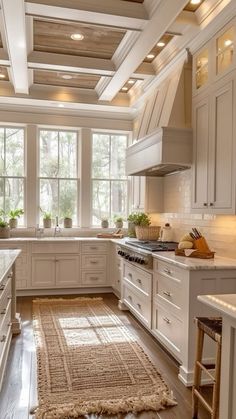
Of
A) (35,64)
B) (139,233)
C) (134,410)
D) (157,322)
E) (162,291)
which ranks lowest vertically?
(134,410)

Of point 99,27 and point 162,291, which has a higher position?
point 99,27

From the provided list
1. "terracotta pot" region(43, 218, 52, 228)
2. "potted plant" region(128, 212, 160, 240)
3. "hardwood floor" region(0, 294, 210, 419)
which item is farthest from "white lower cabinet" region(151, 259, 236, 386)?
"terracotta pot" region(43, 218, 52, 228)

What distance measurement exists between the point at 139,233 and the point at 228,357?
137 inches

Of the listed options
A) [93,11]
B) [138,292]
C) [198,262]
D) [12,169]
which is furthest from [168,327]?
[12,169]

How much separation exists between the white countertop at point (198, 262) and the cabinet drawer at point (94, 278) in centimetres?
240

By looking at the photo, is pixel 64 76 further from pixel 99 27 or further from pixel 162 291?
pixel 162 291

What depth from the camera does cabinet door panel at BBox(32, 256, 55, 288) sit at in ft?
17.6

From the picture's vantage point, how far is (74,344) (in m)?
3.51

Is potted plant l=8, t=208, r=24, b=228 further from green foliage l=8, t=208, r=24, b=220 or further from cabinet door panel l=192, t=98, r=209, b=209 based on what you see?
cabinet door panel l=192, t=98, r=209, b=209

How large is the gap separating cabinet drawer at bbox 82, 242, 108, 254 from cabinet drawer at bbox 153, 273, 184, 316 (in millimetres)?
2130

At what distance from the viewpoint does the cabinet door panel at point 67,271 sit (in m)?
5.47

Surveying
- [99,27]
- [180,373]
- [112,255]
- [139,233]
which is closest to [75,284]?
[112,255]

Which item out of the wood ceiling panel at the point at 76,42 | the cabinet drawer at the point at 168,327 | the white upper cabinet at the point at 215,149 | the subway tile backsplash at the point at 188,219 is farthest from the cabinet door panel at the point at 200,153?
the wood ceiling panel at the point at 76,42

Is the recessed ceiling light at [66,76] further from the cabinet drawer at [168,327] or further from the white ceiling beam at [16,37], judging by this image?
the cabinet drawer at [168,327]
